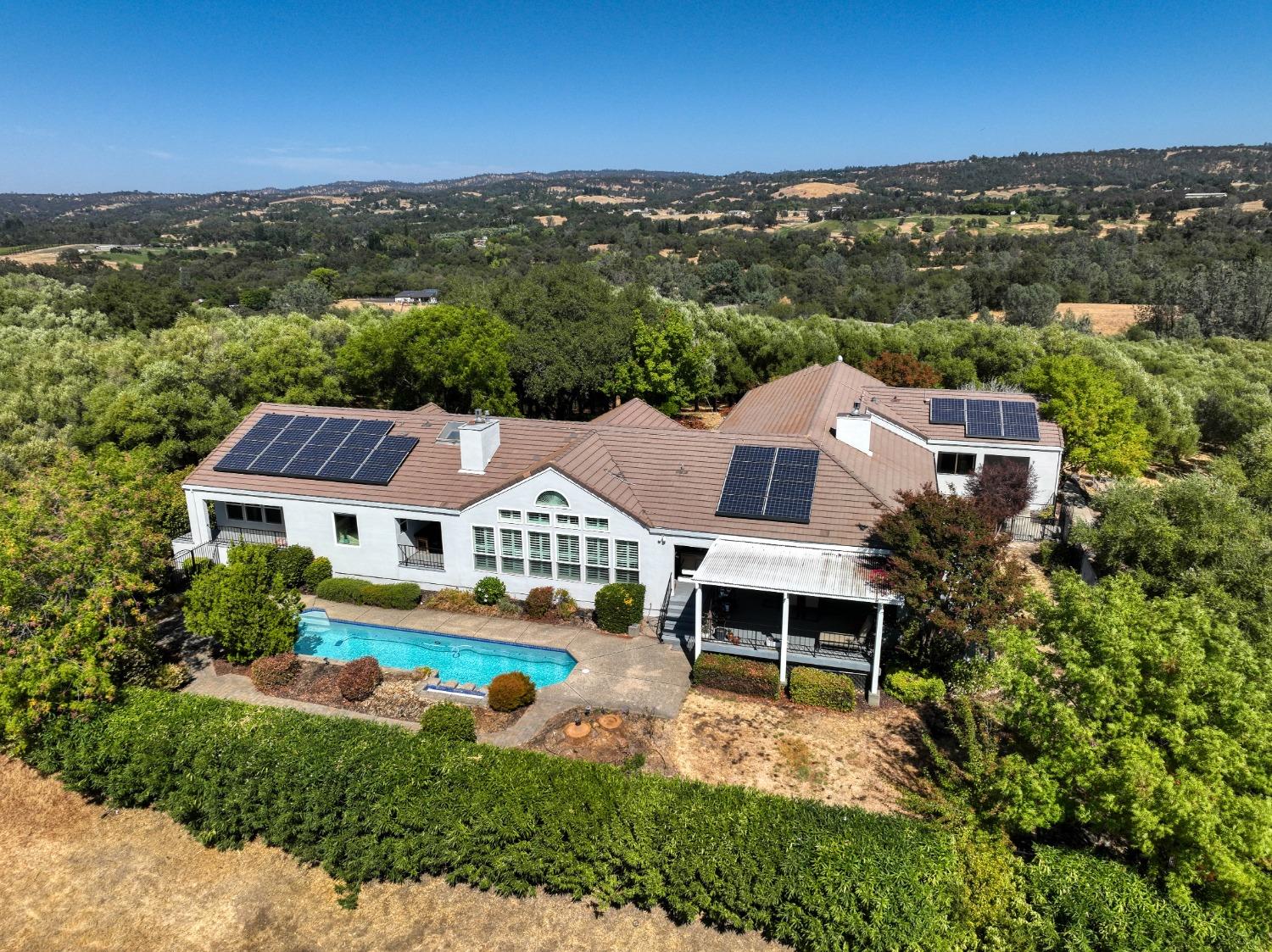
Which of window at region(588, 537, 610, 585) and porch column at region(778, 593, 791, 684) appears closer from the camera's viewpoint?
porch column at region(778, 593, 791, 684)

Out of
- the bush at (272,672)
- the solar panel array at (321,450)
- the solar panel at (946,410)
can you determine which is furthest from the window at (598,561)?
the solar panel at (946,410)

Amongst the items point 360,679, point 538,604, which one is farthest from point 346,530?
point 538,604

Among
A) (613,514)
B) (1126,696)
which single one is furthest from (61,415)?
(1126,696)

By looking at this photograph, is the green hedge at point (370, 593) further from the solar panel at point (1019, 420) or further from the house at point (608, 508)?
→ the solar panel at point (1019, 420)

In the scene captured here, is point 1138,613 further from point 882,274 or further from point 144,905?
point 882,274

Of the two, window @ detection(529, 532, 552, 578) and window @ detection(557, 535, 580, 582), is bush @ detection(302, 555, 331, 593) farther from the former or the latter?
window @ detection(557, 535, 580, 582)

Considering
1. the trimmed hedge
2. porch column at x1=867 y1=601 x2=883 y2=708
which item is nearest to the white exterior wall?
porch column at x1=867 y1=601 x2=883 y2=708

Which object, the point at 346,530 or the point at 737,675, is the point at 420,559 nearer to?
the point at 346,530
